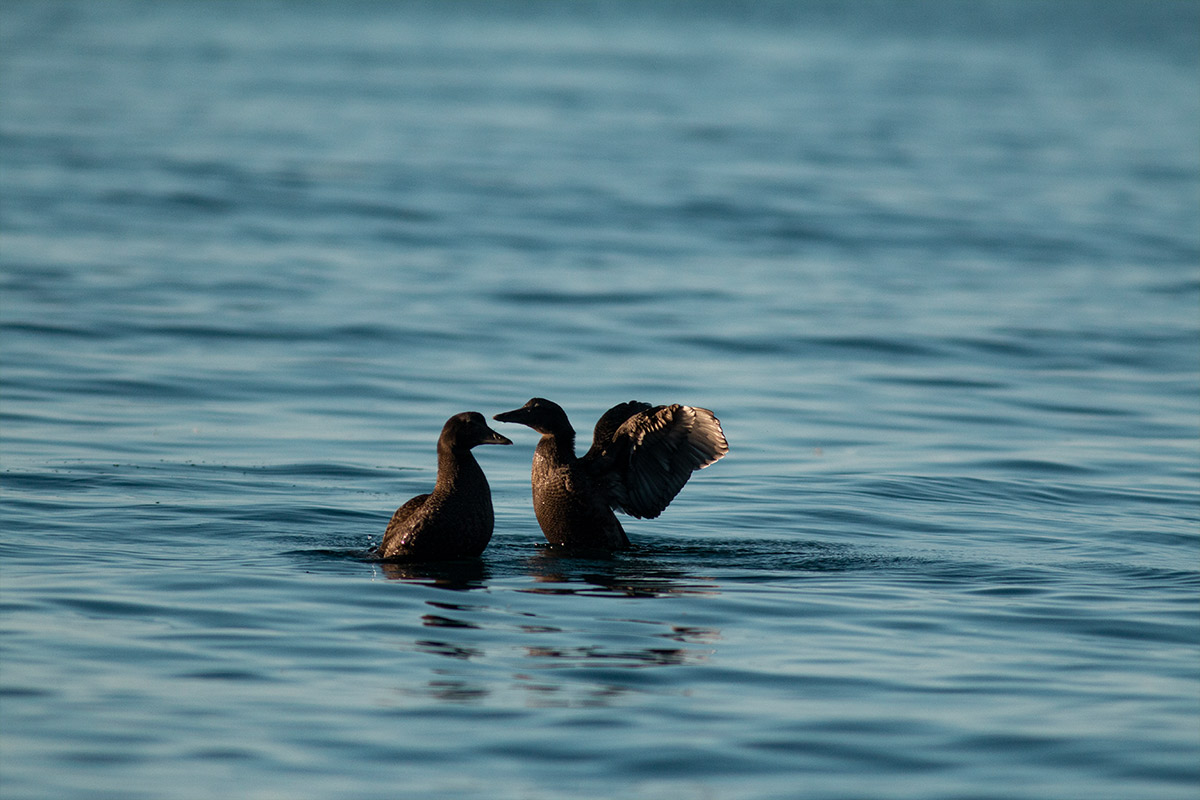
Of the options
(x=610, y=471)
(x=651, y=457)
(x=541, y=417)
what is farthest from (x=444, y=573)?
(x=651, y=457)

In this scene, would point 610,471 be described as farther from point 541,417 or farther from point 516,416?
point 516,416

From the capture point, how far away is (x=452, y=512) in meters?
8.95

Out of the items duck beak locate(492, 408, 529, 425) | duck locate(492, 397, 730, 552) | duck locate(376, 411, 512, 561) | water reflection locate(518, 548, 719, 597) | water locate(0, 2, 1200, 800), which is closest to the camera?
water locate(0, 2, 1200, 800)

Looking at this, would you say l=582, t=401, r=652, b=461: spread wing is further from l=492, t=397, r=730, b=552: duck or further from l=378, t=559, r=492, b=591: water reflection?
l=378, t=559, r=492, b=591: water reflection

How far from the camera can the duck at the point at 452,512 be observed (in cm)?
897

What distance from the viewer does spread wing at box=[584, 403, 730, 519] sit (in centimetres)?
944

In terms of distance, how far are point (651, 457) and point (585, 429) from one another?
368cm

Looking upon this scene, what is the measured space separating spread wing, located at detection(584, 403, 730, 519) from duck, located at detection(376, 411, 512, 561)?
31.5 inches

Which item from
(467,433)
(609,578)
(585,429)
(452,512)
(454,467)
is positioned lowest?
(609,578)

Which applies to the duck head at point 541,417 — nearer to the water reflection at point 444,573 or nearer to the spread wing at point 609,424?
the spread wing at point 609,424

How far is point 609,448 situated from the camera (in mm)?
9641

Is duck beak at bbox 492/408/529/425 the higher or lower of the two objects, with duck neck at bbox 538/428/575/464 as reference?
higher

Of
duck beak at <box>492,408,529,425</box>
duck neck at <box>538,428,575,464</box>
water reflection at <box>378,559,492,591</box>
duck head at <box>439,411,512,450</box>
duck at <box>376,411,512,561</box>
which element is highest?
duck beak at <box>492,408,529,425</box>

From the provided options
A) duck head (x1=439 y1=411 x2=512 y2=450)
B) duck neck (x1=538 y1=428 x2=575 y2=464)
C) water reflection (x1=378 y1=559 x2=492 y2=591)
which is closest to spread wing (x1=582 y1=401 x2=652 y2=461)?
duck neck (x1=538 y1=428 x2=575 y2=464)
